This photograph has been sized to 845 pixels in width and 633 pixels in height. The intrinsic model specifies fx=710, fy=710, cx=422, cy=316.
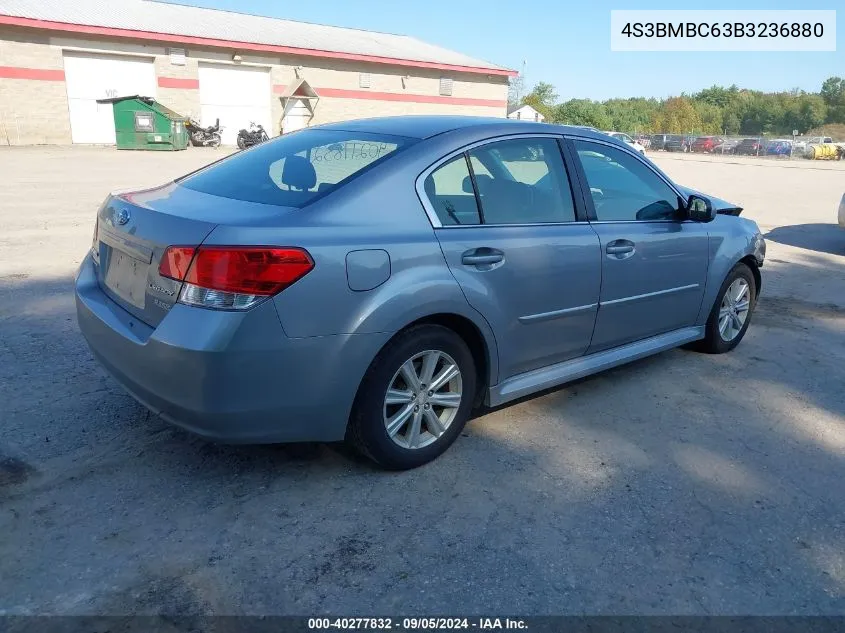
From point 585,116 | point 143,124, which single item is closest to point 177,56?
point 143,124

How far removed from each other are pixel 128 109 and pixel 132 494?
25.6m

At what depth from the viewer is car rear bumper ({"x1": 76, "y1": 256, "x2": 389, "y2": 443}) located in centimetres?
271

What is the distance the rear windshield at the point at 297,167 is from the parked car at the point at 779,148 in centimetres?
5229

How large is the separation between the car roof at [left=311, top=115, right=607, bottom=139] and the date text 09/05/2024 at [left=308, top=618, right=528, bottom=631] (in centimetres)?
220

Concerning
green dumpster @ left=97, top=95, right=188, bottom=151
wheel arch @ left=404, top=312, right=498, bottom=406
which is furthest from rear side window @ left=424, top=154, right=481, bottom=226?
green dumpster @ left=97, top=95, right=188, bottom=151

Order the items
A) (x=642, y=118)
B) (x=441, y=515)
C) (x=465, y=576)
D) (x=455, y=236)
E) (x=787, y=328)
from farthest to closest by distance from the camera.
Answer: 1. (x=642, y=118)
2. (x=787, y=328)
3. (x=455, y=236)
4. (x=441, y=515)
5. (x=465, y=576)

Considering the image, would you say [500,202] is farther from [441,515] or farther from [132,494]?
[132,494]

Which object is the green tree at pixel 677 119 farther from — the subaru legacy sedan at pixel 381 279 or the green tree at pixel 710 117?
the subaru legacy sedan at pixel 381 279

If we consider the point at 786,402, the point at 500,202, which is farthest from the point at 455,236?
the point at 786,402

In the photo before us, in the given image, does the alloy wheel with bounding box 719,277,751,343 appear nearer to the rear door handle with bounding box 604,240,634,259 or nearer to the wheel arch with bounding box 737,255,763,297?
the wheel arch with bounding box 737,255,763,297

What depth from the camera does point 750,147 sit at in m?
50.2

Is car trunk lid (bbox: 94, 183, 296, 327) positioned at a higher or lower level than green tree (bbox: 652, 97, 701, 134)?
lower

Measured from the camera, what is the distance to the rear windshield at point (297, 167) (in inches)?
127

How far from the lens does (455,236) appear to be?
3316 mm
